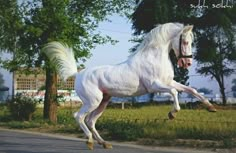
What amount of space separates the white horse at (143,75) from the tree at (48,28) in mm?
16127

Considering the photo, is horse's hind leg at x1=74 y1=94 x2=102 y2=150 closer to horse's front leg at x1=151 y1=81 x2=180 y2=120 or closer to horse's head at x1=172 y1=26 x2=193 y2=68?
horse's front leg at x1=151 y1=81 x2=180 y2=120

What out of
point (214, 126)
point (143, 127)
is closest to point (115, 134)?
point (143, 127)

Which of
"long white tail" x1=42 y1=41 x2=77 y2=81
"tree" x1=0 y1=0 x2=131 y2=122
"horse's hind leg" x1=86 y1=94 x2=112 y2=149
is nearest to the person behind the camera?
"horse's hind leg" x1=86 y1=94 x2=112 y2=149

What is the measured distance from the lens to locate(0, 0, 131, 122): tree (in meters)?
26.4

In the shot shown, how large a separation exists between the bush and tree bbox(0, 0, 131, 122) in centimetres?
109

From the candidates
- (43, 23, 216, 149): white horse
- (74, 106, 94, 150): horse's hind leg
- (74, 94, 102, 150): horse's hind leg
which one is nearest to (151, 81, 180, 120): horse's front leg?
(43, 23, 216, 149): white horse

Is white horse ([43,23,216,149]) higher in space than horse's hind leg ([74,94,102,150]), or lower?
higher

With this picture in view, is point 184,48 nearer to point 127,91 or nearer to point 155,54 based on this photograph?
point 155,54

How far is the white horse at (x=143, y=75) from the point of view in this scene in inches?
366

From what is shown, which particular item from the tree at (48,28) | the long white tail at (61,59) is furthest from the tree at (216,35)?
the long white tail at (61,59)

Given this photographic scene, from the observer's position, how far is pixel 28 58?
90.9 ft

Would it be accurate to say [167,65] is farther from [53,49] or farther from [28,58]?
[28,58]

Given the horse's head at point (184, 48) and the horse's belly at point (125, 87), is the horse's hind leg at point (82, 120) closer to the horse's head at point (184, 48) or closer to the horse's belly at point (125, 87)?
the horse's belly at point (125, 87)

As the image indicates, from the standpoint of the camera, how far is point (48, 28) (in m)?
26.6
